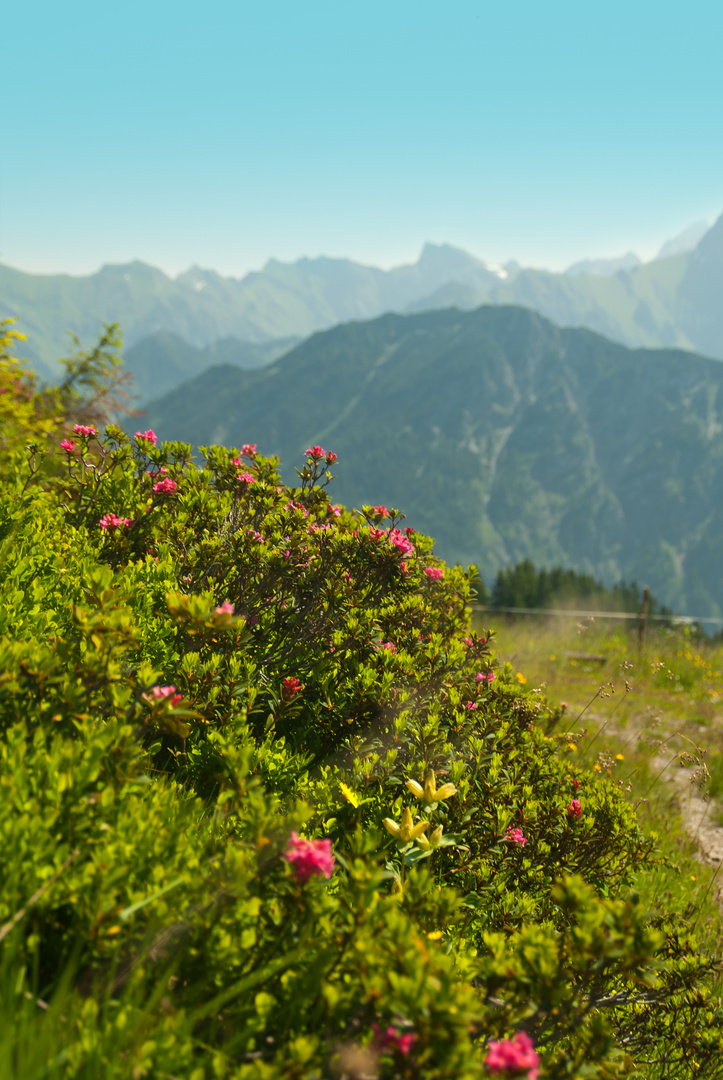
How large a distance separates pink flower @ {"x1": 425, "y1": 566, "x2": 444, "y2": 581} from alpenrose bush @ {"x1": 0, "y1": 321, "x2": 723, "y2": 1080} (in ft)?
0.05

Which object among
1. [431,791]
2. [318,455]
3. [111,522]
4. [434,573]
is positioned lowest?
[431,791]

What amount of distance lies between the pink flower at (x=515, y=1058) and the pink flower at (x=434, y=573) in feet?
9.55

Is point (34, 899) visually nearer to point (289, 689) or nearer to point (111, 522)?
point (289, 689)

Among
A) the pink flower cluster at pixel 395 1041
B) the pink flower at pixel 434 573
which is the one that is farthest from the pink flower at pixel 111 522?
the pink flower cluster at pixel 395 1041

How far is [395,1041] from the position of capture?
125 centimetres

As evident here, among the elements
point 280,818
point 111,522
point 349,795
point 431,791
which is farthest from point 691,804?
point 111,522

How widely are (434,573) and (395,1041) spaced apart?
293 cm

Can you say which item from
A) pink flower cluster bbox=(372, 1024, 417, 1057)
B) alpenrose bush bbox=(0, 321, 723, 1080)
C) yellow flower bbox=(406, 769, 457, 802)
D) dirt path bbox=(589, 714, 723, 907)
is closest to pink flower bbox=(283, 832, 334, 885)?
alpenrose bush bbox=(0, 321, 723, 1080)

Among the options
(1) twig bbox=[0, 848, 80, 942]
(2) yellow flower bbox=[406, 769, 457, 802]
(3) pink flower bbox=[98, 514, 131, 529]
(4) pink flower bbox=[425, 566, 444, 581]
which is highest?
(4) pink flower bbox=[425, 566, 444, 581]

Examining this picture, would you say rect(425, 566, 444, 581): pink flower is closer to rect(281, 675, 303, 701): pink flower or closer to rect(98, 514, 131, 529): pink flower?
rect(281, 675, 303, 701): pink flower

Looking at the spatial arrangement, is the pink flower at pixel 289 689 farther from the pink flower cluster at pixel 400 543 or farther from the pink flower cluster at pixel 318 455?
the pink flower cluster at pixel 318 455

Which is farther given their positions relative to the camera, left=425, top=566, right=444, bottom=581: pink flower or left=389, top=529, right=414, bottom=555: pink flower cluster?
left=425, top=566, right=444, bottom=581: pink flower

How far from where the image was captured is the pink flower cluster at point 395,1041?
4.06ft

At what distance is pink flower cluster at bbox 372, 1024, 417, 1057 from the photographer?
124cm
